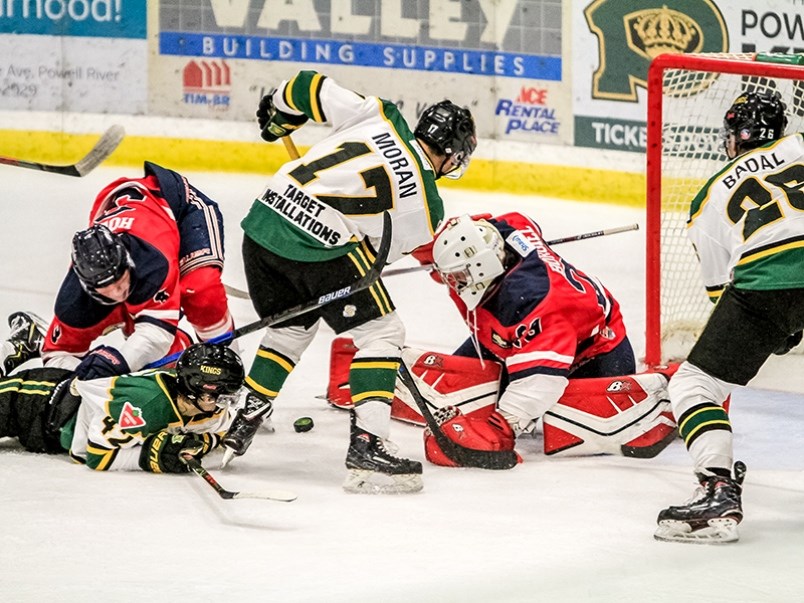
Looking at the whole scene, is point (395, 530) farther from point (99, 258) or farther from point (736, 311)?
point (99, 258)

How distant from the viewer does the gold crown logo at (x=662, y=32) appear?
6.34 metres

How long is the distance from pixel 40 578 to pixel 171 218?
1514 millimetres

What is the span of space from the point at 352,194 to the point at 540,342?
2.09 feet

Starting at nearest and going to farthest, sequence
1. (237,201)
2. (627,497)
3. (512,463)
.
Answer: (627,497) → (512,463) → (237,201)

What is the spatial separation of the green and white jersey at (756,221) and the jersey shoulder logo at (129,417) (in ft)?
4.64

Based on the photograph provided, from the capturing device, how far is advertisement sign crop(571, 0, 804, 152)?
20.6ft

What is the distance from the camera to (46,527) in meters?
2.99

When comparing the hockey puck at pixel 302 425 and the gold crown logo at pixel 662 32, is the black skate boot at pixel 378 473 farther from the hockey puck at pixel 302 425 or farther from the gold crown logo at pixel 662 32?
the gold crown logo at pixel 662 32

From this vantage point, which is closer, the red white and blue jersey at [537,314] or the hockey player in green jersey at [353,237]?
the hockey player in green jersey at [353,237]

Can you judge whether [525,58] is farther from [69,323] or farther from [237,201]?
[69,323]

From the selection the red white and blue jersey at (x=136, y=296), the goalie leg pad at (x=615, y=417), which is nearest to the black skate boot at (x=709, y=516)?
the goalie leg pad at (x=615, y=417)

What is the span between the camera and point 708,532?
292 centimetres

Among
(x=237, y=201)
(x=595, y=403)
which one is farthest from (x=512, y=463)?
(x=237, y=201)

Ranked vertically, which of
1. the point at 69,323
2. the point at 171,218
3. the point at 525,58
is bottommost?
the point at 69,323
